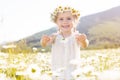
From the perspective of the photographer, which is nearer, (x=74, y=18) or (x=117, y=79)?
(x=117, y=79)

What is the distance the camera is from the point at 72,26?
12.8 feet

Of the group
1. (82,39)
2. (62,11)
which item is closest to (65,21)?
(62,11)

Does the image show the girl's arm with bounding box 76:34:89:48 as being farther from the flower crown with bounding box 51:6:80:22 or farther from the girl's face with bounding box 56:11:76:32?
the flower crown with bounding box 51:6:80:22

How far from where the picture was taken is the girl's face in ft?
12.6

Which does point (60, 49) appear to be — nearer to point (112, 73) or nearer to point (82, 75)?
point (82, 75)

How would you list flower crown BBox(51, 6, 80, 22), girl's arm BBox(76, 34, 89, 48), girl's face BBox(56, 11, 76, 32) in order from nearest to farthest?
girl's arm BBox(76, 34, 89, 48) < girl's face BBox(56, 11, 76, 32) < flower crown BBox(51, 6, 80, 22)

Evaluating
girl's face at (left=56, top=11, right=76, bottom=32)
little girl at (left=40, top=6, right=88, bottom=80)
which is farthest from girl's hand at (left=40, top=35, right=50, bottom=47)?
girl's face at (left=56, top=11, right=76, bottom=32)

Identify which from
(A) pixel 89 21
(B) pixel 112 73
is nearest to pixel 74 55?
(B) pixel 112 73

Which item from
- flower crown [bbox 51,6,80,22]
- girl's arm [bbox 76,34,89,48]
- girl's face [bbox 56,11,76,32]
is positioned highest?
flower crown [bbox 51,6,80,22]

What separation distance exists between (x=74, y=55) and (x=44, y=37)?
18.0 inches

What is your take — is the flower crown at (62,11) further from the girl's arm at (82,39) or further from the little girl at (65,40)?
the girl's arm at (82,39)

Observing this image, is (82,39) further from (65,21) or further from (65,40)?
(65,40)

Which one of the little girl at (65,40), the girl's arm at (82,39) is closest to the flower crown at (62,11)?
the little girl at (65,40)

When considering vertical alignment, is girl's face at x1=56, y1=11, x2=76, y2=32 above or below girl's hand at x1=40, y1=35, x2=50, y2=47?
above
